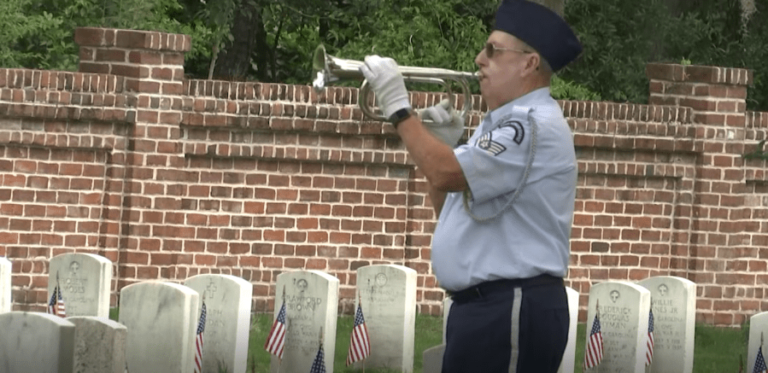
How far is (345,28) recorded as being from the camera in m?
16.1

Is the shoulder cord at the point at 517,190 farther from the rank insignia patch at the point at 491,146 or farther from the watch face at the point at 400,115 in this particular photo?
the watch face at the point at 400,115

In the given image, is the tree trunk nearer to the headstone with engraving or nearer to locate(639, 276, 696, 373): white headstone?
the headstone with engraving

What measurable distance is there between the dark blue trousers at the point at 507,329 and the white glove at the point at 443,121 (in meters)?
0.74

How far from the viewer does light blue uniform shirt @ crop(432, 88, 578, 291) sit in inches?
178

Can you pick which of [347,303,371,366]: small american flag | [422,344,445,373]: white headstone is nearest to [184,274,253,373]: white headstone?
[347,303,371,366]: small american flag

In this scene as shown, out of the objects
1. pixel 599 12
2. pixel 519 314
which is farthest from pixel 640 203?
pixel 519 314

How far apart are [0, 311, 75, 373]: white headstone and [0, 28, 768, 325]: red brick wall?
541cm

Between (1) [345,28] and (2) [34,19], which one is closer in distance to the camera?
(2) [34,19]

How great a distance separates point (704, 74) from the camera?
1184cm

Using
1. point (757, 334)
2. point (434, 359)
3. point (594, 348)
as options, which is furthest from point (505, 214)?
point (757, 334)

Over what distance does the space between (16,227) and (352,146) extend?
8.15 feet

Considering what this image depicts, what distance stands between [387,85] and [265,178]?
645 centimetres

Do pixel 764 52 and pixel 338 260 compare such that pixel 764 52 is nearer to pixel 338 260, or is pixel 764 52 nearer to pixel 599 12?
pixel 599 12

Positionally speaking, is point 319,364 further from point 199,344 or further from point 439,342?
point 439,342
